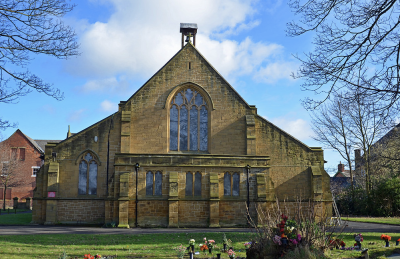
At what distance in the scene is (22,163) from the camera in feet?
170

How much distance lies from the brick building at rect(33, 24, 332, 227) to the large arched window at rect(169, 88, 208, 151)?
69mm

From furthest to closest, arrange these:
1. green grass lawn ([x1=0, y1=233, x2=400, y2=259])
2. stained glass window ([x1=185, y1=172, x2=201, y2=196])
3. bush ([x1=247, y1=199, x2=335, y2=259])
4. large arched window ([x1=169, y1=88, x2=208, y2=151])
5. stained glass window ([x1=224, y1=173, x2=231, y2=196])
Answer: large arched window ([x1=169, y1=88, x2=208, y2=151]) → stained glass window ([x1=224, y1=173, x2=231, y2=196]) → stained glass window ([x1=185, y1=172, x2=201, y2=196]) → green grass lawn ([x1=0, y1=233, x2=400, y2=259]) → bush ([x1=247, y1=199, x2=335, y2=259])

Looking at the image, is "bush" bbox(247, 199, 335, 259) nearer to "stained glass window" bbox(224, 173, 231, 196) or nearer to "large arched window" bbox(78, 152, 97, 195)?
"stained glass window" bbox(224, 173, 231, 196)

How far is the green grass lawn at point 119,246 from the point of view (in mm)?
11102

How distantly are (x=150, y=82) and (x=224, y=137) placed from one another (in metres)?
6.34

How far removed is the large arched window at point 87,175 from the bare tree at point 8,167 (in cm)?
2441

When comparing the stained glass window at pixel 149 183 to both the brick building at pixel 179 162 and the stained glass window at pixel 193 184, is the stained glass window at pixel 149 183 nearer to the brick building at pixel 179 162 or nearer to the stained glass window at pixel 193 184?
the brick building at pixel 179 162

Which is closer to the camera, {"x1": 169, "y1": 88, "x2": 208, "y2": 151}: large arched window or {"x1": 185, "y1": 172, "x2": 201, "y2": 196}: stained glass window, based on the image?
{"x1": 185, "y1": 172, "x2": 201, "y2": 196}: stained glass window

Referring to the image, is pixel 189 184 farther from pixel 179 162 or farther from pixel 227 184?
pixel 227 184

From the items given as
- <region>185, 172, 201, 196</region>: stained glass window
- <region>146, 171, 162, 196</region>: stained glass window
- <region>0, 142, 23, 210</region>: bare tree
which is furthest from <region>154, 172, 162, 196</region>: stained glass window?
<region>0, 142, 23, 210</region>: bare tree

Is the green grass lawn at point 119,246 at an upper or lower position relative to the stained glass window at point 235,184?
lower

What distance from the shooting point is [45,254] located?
445 inches

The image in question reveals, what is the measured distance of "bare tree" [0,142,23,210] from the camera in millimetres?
45769

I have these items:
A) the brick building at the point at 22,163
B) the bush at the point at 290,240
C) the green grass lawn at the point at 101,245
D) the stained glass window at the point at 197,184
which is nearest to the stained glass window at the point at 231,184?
the stained glass window at the point at 197,184
